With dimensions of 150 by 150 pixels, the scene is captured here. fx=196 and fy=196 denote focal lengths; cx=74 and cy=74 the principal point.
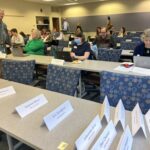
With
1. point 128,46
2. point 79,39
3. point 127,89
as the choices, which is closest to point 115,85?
point 127,89

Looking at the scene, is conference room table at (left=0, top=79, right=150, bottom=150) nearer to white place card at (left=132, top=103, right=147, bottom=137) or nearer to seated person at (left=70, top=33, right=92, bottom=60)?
white place card at (left=132, top=103, right=147, bottom=137)

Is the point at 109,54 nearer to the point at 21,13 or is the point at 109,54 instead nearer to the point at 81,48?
the point at 81,48

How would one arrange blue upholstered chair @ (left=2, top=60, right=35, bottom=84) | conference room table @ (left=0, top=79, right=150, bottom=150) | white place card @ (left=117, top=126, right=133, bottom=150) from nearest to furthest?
white place card @ (left=117, top=126, right=133, bottom=150)
conference room table @ (left=0, top=79, right=150, bottom=150)
blue upholstered chair @ (left=2, top=60, right=35, bottom=84)

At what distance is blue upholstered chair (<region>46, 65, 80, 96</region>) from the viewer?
6.89 ft

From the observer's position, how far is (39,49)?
412 centimetres

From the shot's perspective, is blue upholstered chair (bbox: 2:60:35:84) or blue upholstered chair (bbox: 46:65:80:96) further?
blue upholstered chair (bbox: 2:60:35:84)

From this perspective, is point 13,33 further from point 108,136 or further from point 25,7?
point 108,136

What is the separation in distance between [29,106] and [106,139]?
2.16ft

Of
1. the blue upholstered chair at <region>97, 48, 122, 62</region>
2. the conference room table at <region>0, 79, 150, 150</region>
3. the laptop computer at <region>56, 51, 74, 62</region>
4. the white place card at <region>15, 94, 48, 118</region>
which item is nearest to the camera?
the conference room table at <region>0, 79, 150, 150</region>

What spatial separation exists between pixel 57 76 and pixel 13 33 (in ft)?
16.5

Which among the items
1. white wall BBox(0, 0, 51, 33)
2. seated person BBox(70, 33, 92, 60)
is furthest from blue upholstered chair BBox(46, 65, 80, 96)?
white wall BBox(0, 0, 51, 33)

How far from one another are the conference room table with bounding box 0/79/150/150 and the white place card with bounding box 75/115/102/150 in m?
0.04

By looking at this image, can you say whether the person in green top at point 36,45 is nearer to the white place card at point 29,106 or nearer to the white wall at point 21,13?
the white place card at point 29,106

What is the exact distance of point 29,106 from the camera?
4.63 ft
